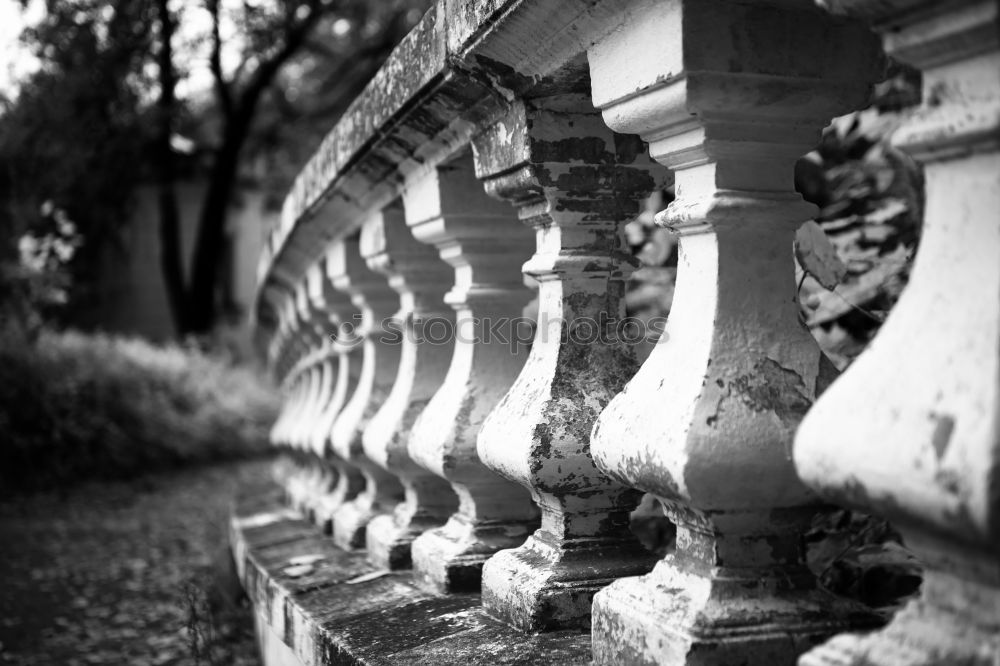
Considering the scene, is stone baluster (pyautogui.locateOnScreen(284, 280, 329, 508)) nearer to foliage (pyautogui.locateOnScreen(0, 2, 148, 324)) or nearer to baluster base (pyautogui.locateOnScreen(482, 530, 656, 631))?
baluster base (pyautogui.locateOnScreen(482, 530, 656, 631))

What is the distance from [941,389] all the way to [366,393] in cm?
209

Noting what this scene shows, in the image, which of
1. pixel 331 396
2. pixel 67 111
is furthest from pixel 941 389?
pixel 67 111

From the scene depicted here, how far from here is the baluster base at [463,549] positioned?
6.31 feet

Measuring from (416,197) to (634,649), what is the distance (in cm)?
118

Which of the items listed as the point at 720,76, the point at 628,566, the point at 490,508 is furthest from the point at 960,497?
the point at 490,508

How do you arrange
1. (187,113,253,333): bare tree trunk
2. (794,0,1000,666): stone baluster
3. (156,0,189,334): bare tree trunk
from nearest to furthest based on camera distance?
1. (794,0,1000,666): stone baluster
2. (187,113,253,333): bare tree trunk
3. (156,0,189,334): bare tree trunk

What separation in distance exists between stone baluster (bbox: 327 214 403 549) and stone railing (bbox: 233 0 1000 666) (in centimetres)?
35

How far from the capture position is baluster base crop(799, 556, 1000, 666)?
2.95 ft

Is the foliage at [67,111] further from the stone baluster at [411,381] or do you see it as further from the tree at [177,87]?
the stone baluster at [411,381]

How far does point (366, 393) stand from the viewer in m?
2.82

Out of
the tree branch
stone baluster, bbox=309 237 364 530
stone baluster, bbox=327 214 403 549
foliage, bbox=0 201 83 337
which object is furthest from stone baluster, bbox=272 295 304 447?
the tree branch

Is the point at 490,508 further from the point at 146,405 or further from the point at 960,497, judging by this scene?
the point at 146,405

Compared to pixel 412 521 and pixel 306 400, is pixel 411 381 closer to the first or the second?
pixel 412 521

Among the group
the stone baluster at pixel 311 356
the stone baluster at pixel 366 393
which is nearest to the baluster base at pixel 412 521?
the stone baluster at pixel 366 393
